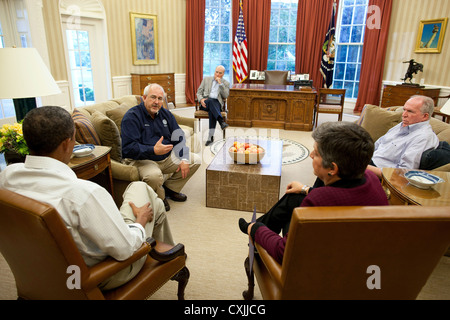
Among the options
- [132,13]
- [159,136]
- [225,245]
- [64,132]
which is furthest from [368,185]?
[132,13]

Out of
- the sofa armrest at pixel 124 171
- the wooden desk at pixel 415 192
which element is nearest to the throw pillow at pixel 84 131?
the sofa armrest at pixel 124 171

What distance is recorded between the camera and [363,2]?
7.38m

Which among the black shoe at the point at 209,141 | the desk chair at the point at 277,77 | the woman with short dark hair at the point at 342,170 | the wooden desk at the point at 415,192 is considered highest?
the desk chair at the point at 277,77

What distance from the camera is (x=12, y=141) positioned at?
208cm

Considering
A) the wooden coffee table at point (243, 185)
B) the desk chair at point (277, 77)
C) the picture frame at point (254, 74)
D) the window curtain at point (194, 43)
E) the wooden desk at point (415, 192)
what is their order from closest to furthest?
the wooden desk at point (415, 192)
the wooden coffee table at point (243, 185)
the desk chair at point (277, 77)
the picture frame at point (254, 74)
the window curtain at point (194, 43)

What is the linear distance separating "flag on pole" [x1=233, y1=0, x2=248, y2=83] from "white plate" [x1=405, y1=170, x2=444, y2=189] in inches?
251

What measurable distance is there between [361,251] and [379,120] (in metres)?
2.72

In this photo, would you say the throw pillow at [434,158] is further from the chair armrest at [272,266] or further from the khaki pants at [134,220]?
the khaki pants at [134,220]

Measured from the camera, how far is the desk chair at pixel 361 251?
1.02 meters

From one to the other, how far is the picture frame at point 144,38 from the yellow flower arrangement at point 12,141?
5760 millimetres

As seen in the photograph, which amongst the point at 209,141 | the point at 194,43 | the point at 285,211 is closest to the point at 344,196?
the point at 285,211

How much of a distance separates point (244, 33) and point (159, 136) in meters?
5.80

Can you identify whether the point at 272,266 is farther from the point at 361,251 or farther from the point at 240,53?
the point at 240,53

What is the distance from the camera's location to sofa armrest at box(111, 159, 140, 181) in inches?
104
